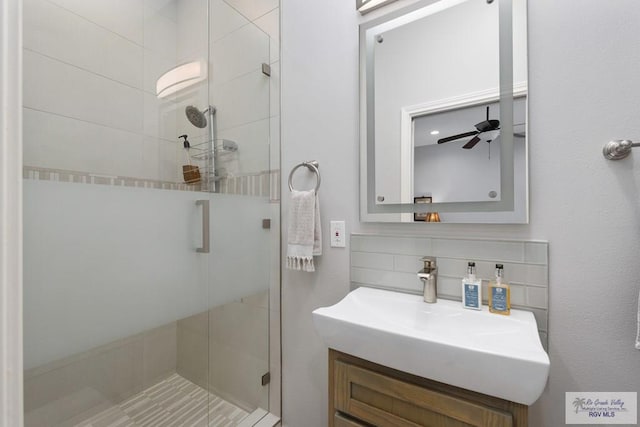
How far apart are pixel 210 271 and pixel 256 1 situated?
1.38 meters

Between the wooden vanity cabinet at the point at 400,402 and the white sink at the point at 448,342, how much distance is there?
0.06 m

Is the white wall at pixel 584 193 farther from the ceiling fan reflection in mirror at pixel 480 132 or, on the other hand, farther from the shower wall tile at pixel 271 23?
the shower wall tile at pixel 271 23

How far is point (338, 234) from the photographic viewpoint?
4.08ft

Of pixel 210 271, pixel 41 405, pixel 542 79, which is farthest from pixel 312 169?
pixel 41 405

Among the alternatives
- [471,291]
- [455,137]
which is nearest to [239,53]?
[455,137]

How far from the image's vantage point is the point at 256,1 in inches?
57.4

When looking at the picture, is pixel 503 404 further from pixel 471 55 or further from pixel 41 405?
pixel 41 405

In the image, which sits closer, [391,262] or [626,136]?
[626,136]

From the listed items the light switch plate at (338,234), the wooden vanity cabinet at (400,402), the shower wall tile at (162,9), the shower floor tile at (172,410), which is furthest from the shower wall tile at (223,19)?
the shower floor tile at (172,410)

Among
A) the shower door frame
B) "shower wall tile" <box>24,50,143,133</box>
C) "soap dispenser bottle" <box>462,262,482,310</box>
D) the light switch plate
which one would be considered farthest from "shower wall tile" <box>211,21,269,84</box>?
"soap dispenser bottle" <box>462,262,482,310</box>

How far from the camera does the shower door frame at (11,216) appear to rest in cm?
70

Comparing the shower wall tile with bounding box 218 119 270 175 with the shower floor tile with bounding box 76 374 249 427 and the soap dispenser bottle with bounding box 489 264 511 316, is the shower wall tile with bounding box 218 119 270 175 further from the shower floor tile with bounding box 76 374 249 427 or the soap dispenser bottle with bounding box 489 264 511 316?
the soap dispenser bottle with bounding box 489 264 511 316

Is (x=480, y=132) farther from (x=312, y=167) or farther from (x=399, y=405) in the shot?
(x=399, y=405)

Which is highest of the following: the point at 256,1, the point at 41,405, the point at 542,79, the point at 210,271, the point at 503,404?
the point at 256,1
